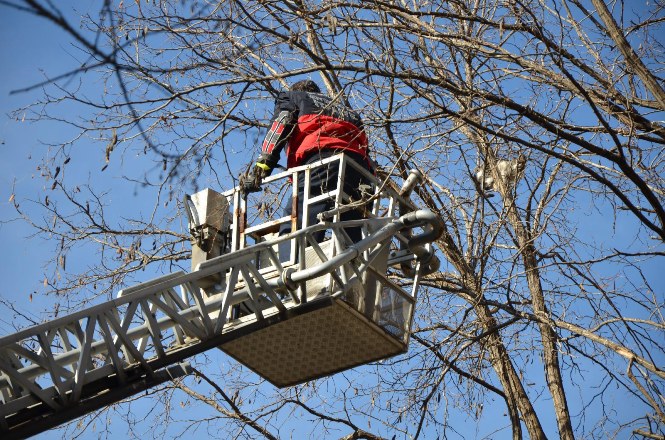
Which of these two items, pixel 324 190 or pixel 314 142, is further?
pixel 314 142

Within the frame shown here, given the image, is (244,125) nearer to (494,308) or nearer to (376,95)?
(376,95)

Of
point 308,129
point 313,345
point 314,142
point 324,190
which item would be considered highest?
point 308,129

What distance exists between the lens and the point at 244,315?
7.88m

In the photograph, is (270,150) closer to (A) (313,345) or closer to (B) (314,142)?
(B) (314,142)

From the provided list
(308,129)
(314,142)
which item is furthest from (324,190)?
(308,129)

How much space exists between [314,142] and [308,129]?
0.15 meters

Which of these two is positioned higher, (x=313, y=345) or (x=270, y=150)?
(x=270, y=150)

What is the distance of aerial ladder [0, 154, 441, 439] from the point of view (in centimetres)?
721

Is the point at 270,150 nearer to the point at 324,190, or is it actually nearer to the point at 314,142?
the point at 314,142

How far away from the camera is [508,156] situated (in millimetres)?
10211


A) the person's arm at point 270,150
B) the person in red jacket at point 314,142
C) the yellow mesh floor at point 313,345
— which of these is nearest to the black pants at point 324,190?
the person in red jacket at point 314,142

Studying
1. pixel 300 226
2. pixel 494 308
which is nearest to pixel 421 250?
pixel 300 226

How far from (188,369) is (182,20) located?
2.72 meters

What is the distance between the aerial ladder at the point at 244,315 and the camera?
7211 millimetres
